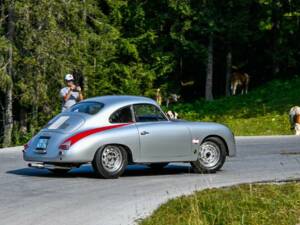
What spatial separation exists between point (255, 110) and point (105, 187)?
28.4 metres

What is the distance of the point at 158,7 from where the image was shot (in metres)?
58.2

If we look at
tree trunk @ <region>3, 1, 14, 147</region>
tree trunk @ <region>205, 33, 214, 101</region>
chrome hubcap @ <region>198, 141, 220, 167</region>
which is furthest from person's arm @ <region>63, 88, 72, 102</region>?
tree trunk @ <region>205, 33, 214, 101</region>

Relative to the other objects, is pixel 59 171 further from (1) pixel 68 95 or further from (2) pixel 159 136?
(1) pixel 68 95

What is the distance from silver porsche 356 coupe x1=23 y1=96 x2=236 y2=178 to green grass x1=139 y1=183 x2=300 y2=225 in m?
2.90

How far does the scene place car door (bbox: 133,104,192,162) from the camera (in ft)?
57.7

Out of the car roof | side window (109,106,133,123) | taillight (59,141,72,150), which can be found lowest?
taillight (59,141,72,150)

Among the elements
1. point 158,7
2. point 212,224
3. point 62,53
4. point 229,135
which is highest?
point 158,7

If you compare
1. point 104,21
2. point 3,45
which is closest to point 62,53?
point 3,45

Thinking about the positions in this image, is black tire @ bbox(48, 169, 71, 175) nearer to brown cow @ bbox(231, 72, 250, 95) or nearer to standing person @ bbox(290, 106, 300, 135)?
standing person @ bbox(290, 106, 300, 135)

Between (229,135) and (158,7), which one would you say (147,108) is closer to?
(229,135)

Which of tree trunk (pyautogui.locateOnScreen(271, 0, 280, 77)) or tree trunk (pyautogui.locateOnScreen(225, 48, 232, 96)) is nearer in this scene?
tree trunk (pyautogui.locateOnScreen(271, 0, 280, 77))

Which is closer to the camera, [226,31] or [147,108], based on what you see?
[147,108]

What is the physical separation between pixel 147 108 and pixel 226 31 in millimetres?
39400

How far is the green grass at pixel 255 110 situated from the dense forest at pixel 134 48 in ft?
15.0
